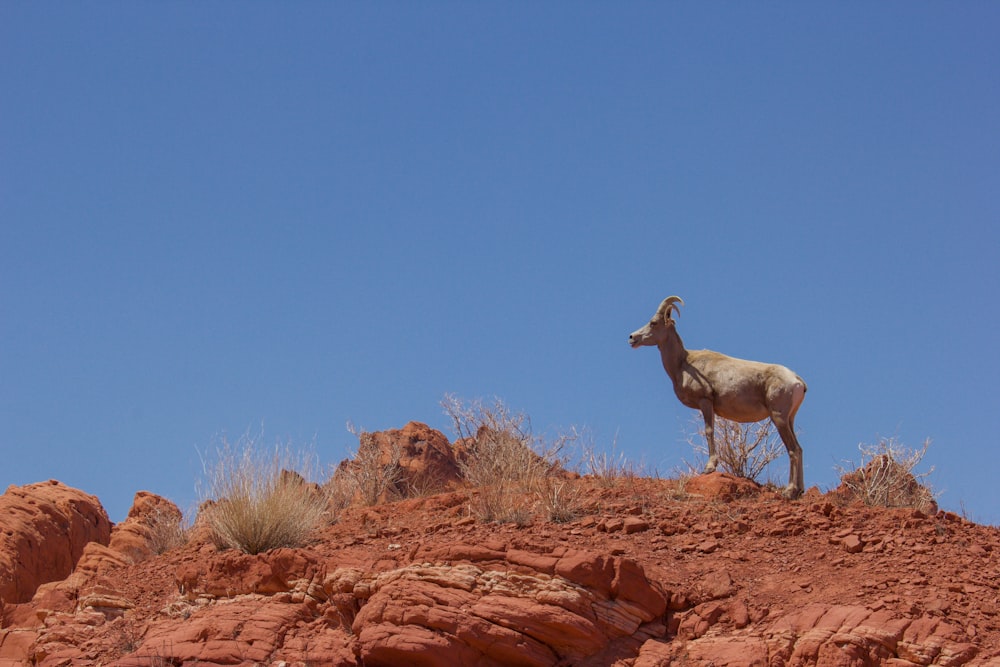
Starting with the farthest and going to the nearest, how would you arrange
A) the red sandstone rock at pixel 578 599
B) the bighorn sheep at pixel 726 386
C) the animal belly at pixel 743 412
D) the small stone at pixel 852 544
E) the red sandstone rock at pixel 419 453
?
the red sandstone rock at pixel 419 453
the animal belly at pixel 743 412
the bighorn sheep at pixel 726 386
the small stone at pixel 852 544
the red sandstone rock at pixel 578 599

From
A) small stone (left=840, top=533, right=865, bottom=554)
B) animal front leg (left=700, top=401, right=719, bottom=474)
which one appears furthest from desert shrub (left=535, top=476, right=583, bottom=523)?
small stone (left=840, top=533, right=865, bottom=554)

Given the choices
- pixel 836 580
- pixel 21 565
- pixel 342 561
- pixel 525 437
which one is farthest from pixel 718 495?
pixel 21 565

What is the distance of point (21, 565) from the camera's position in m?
15.2

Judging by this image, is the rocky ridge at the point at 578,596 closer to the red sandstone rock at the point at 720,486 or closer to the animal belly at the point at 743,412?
the red sandstone rock at the point at 720,486

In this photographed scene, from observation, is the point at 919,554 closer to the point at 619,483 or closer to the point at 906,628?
the point at 906,628

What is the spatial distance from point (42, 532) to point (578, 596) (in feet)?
29.5

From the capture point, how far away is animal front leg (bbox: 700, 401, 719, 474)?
14.7 m

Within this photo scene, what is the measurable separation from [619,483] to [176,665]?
20.9ft

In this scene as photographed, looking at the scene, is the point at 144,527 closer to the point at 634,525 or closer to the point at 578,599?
the point at 634,525

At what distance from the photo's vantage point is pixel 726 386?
14758mm

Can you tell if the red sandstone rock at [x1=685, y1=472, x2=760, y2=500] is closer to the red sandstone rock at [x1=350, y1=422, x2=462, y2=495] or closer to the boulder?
the boulder

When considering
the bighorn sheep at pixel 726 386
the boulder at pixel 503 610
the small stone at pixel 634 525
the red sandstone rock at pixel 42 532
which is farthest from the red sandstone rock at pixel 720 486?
the red sandstone rock at pixel 42 532

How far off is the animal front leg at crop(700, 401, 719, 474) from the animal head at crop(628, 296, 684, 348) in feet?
4.18

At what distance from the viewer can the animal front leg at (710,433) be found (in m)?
14.7
